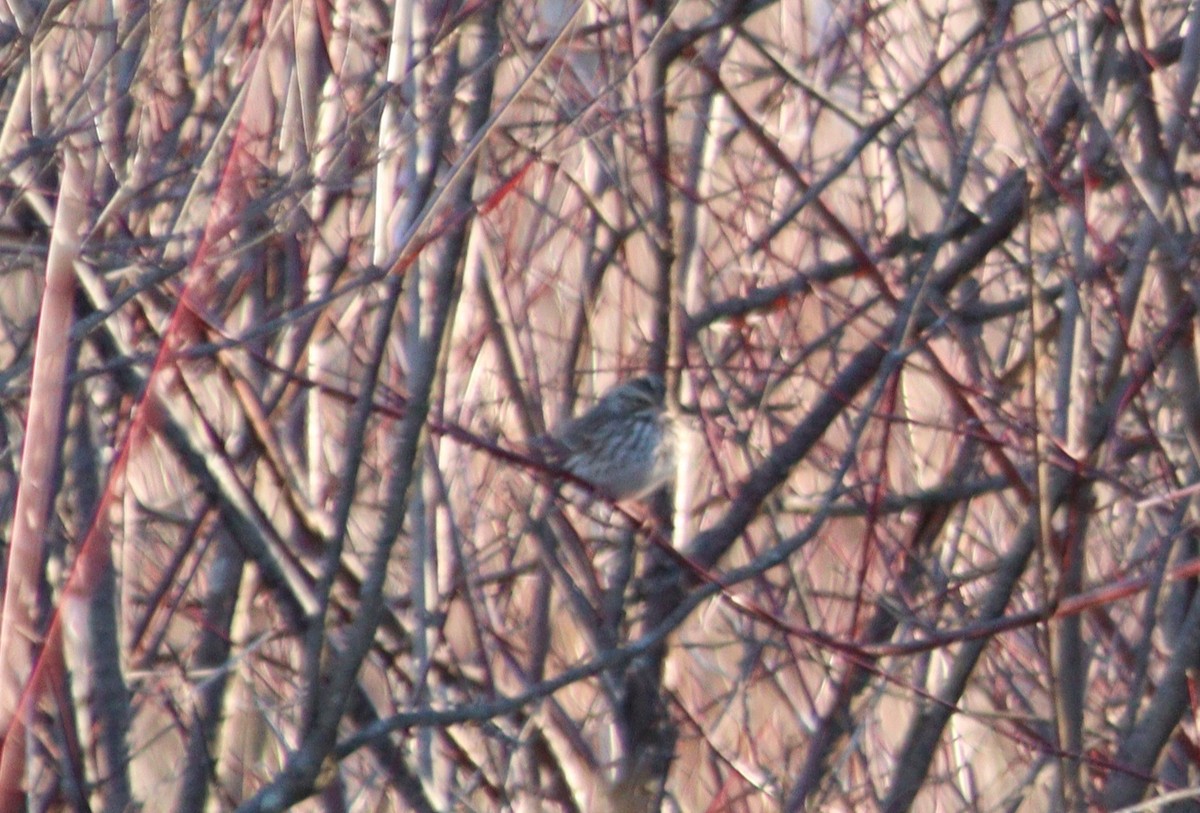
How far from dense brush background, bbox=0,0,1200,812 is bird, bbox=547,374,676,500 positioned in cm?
13

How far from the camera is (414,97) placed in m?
3.33

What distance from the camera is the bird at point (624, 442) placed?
5.76 meters

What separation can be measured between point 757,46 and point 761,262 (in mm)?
1101

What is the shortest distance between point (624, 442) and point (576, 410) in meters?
0.33

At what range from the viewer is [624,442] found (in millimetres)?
6082

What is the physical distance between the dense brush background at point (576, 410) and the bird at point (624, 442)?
125 mm

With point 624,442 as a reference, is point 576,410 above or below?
above

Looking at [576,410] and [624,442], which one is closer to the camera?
[624,442]

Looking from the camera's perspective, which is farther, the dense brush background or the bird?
the bird

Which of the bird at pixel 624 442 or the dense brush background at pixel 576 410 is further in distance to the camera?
the bird at pixel 624 442

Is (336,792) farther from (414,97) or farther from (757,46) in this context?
(757,46)

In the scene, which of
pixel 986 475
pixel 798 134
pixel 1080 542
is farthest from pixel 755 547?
pixel 1080 542

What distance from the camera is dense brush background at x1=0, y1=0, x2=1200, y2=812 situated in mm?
3312

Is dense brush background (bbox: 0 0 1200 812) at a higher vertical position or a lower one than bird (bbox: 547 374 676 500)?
lower
